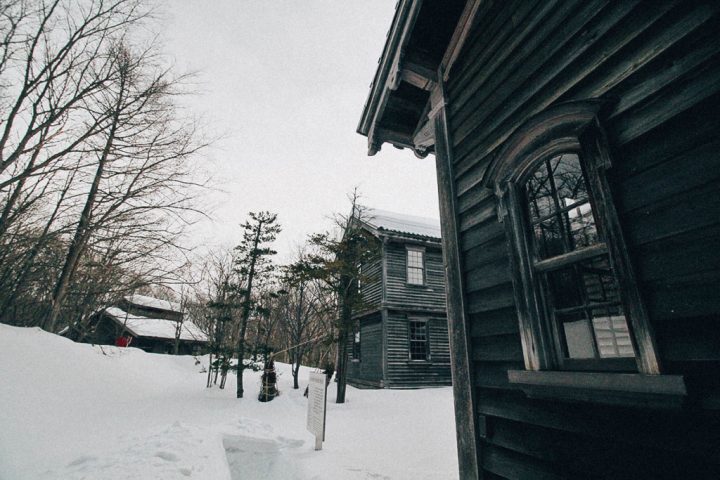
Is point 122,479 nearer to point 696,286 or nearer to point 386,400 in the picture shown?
point 696,286

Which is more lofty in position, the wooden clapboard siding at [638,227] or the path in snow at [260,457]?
the wooden clapboard siding at [638,227]

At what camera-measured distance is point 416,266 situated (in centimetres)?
1661

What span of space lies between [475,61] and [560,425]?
3698 mm

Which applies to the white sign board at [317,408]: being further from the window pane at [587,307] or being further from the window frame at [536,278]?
the window frame at [536,278]

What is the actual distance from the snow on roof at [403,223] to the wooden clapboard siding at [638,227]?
1302cm

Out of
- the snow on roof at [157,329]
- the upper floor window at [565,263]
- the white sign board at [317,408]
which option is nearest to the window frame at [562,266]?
the upper floor window at [565,263]

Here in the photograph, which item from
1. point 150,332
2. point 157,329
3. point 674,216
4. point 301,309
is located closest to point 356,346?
point 301,309

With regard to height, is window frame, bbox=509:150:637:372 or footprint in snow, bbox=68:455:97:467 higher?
window frame, bbox=509:150:637:372

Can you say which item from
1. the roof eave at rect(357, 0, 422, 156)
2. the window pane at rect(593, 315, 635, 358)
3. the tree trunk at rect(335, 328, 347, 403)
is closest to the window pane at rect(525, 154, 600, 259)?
the roof eave at rect(357, 0, 422, 156)

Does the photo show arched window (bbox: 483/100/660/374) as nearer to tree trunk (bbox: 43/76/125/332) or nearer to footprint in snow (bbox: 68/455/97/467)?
footprint in snow (bbox: 68/455/97/467)

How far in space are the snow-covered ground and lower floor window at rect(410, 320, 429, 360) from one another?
449 cm

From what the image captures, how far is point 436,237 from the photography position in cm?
1694

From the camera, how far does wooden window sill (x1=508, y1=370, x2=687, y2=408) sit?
161cm

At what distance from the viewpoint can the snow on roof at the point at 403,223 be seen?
17.2 metres
